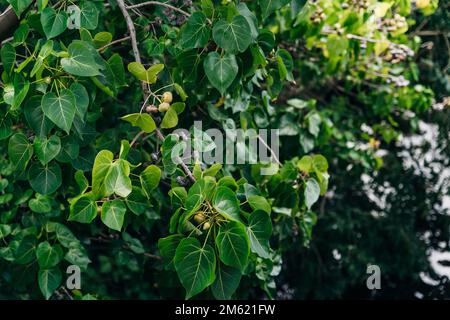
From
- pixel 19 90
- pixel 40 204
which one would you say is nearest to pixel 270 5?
pixel 19 90

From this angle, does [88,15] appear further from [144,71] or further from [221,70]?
[221,70]

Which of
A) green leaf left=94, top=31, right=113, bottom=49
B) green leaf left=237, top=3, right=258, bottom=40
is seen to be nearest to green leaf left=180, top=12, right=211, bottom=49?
green leaf left=237, top=3, right=258, bottom=40

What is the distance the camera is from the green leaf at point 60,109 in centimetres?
182

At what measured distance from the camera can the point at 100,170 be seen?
180 cm

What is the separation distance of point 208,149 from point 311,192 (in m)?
0.56

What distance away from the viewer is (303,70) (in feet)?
11.6

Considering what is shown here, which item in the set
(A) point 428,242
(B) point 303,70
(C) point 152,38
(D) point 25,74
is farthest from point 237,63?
(A) point 428,242

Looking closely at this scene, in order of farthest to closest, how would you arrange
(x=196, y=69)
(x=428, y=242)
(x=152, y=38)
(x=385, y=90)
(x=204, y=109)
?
(x=428, y=242), (x=385, y=90), (x=204, y=109), (x=152, y=38), (x=196, y=69)

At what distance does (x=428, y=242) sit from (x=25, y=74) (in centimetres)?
294

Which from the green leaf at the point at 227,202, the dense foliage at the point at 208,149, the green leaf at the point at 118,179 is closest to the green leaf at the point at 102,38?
the dense foliage at the point at 208,149

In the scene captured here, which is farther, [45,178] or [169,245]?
[45,178]

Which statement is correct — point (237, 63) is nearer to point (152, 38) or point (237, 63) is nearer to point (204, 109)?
point (152, 38)

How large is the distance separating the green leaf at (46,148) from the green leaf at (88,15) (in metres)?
0.34

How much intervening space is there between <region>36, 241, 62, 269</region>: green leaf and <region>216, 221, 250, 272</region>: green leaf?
0.78m
